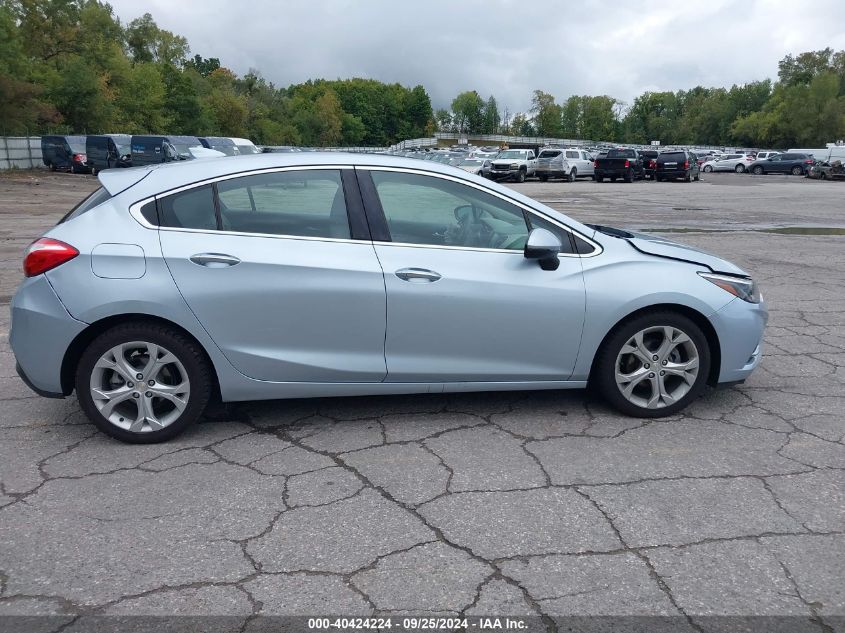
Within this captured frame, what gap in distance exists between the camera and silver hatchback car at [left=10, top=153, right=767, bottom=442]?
13.3ft

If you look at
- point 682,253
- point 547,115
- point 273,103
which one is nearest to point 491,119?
point 547,115

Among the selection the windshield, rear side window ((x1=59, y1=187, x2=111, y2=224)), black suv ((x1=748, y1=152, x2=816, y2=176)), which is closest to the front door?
rear side window ((x1=59, y1=187, x2=111, y2=224))

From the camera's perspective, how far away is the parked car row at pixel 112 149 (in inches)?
1341

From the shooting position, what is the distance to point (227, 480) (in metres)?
3.74

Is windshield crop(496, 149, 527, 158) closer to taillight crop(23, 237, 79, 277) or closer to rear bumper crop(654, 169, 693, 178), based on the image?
rear bumper crop(654, 169, 693, 178)

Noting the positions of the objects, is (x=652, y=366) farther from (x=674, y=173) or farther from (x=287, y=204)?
(x=674, y=173)

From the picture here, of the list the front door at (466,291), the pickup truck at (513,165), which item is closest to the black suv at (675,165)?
the pickup truck at (513,165)

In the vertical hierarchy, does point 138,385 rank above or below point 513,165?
below

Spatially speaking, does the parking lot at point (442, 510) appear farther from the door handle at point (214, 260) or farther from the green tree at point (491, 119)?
the green tree at point (491, 119)

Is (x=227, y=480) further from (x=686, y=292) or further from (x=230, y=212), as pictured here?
(x=686, y=292)

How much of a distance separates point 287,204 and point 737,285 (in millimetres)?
2830

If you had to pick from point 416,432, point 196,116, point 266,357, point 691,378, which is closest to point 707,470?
point 691,378

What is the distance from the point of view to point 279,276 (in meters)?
4.10

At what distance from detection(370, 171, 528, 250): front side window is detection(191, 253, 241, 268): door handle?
927 millimetres
